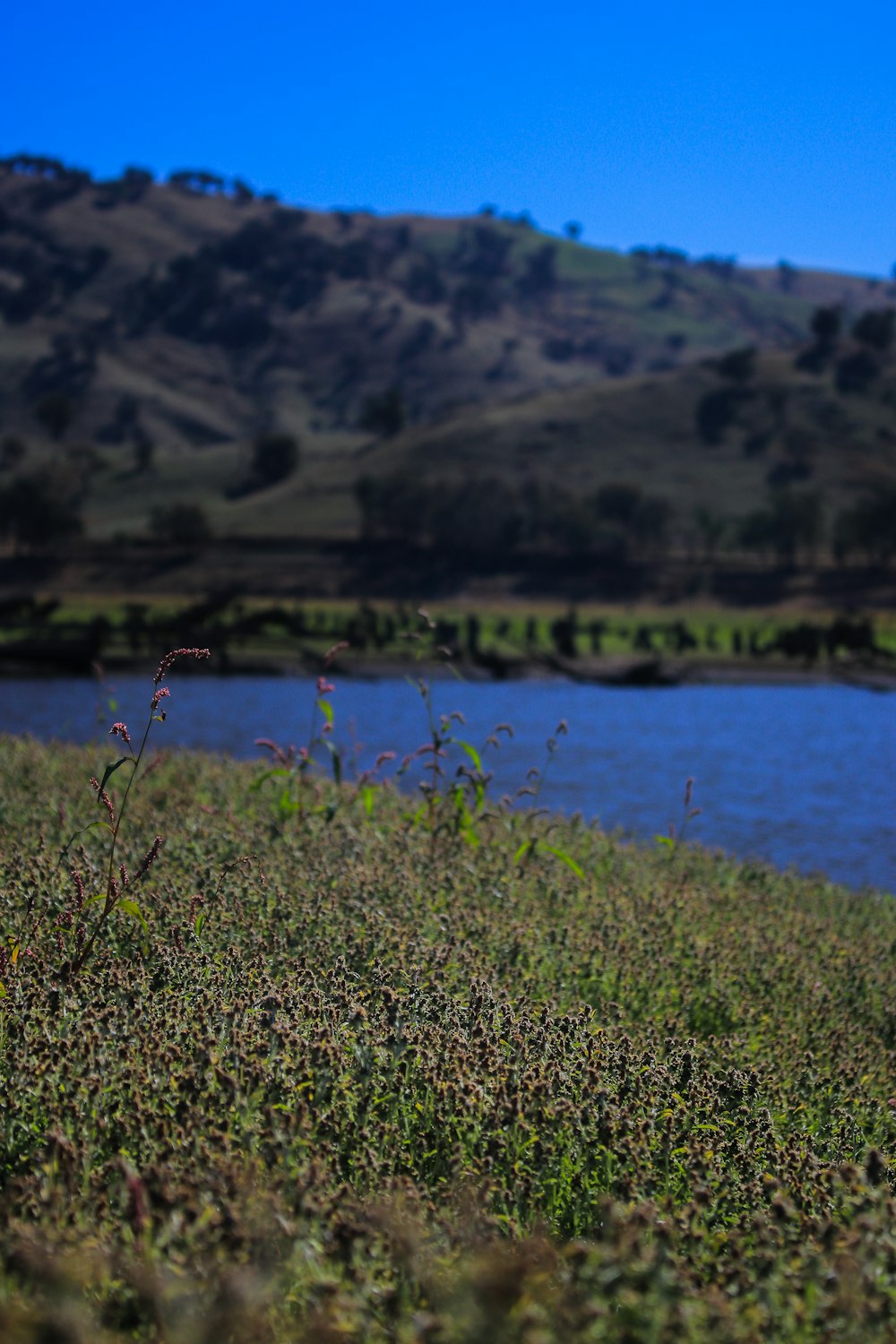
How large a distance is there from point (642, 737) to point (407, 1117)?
30679mm

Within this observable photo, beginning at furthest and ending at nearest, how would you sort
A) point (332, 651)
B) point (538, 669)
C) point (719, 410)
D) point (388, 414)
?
point (388, 414) → point (719, 410) → point (538, 669) → point (332, 651)

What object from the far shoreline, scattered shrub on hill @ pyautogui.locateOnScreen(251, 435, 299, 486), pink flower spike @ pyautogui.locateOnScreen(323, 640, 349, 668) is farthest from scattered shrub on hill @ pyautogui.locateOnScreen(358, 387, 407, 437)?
pink flower spike @ pyautogui.locateOnScreen(323, 640, 349, 668)

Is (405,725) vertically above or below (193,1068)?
below

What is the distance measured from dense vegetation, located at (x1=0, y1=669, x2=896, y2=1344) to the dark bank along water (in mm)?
4460

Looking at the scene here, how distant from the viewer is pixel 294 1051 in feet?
15.5

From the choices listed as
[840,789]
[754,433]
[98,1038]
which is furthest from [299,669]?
[754,433]

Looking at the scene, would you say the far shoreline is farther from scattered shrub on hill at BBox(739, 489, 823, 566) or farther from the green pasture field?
scattered shrub on hill at BBox(739, 489, 823, 566)

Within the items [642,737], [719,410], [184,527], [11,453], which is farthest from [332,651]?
[11,453]

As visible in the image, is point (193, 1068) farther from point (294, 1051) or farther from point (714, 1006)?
point (714, 1006)

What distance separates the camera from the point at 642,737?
35094mm

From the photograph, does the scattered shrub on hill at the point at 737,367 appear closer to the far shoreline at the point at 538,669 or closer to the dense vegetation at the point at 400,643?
the dense vegetation at the point at 400,643

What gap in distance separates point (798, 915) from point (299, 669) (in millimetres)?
39198

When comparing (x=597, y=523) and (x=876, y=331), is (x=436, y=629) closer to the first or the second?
(x=597, y=523)

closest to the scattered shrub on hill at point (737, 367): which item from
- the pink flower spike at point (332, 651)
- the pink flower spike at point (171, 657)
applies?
the pink flower spike at point (332, 651)
